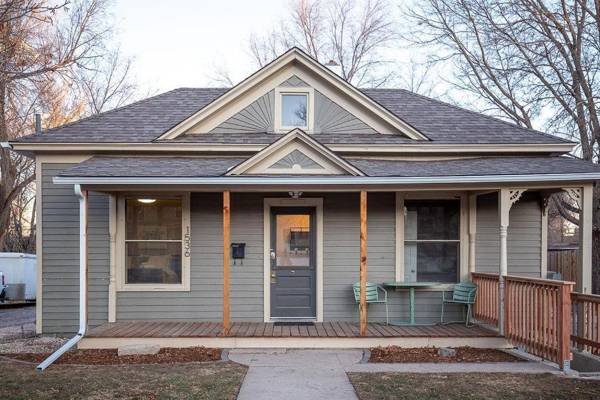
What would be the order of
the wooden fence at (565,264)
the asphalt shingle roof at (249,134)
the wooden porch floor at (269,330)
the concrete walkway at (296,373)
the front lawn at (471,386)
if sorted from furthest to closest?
1. the wooden fence at (565,264)
2. the asphalt shingle roof at (249,134)
3. the wooden porch floor at (269,330)
4. the concrete walkway at (296,373)
5. the front lawn at (471,386)

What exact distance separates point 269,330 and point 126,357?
223 cm

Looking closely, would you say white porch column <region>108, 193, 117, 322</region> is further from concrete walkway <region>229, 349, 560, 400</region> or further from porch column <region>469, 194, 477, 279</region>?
porch column <region>469, 194, 477, 279</region>

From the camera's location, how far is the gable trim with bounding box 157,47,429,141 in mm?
9688

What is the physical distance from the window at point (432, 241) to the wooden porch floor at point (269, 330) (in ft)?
3.40

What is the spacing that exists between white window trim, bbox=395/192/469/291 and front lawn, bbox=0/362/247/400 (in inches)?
152

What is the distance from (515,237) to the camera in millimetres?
9602

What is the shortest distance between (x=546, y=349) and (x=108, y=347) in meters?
6.44

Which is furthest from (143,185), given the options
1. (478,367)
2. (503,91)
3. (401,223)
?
(503,91)

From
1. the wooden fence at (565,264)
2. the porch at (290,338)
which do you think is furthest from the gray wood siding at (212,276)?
the wooden fence at (565,264)

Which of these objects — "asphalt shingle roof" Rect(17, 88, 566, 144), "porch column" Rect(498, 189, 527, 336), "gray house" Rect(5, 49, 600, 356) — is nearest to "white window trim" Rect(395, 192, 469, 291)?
"gray house" Rect(5, 49, 600, 356)

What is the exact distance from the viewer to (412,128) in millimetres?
9711

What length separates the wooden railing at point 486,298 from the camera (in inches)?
333

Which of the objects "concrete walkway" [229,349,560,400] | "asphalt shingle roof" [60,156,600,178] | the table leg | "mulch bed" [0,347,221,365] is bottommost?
"mulch bed" [0,347,221,365]

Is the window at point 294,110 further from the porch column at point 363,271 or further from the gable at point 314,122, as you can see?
the porch column at point 363,271
